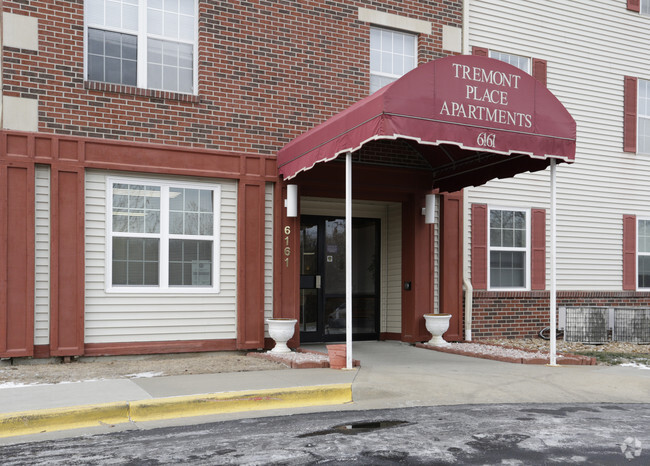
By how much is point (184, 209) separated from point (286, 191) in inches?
67.0

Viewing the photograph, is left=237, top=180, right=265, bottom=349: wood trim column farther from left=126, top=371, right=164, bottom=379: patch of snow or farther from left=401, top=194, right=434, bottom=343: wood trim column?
left=401, top=194, right=434, bottom=343: wood trim column

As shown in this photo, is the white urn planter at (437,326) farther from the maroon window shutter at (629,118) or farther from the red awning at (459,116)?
the maroon window shutter at (629,118)

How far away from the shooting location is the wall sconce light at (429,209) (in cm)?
1165

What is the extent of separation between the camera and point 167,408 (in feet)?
20.8

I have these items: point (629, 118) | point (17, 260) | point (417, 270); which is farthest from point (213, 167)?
point (629, 118)

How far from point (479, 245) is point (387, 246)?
181 centimetres

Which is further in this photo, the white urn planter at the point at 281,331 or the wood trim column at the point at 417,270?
the wood trim column at the point at 417,270

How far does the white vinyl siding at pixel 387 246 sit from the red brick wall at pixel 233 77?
5.96 ft

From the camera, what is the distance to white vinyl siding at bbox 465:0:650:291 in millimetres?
13094

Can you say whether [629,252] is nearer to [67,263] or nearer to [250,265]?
[250,265]

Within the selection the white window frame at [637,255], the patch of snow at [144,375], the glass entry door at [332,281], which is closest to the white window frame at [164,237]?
the patch of snow at [144,375]

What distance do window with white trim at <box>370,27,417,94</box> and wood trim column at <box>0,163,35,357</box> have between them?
6.13 metres

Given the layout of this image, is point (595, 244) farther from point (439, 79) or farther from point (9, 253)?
point (9, 253)

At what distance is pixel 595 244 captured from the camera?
13758mm
